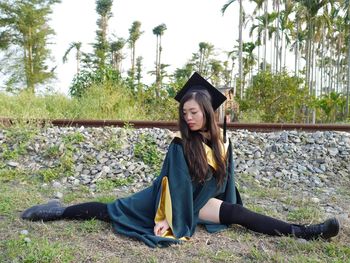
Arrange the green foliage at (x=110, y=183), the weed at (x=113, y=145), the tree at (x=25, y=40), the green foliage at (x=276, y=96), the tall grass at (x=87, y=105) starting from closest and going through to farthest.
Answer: the green foliage at (x=110, y=183), the weed at (x=113, y=145), the tall grass at (x=87, y=105), the green foliage at (x=276, y=96), the tree at (x=25, y=40)

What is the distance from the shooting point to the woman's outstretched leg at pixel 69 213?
11.2ft

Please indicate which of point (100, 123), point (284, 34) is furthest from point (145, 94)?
point (284, 34)

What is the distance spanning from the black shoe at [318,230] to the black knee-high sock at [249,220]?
12cm

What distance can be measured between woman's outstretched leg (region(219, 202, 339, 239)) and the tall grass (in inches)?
206

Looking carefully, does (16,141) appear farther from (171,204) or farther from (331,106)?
(331,106)

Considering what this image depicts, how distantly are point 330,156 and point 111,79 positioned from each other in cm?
716

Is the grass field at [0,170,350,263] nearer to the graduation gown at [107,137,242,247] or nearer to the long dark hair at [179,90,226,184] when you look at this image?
the graduation gown at [107,137,242,247]

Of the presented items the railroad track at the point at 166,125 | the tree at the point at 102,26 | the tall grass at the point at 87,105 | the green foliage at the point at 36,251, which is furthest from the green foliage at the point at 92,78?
the tree at the point at 102,26

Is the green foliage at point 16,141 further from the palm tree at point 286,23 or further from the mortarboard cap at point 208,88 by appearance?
the palm tree at point 286,23

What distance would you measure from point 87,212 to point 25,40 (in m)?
25.9

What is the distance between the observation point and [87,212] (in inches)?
136

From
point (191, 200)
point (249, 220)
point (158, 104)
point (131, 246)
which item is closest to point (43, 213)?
point (131, 246)

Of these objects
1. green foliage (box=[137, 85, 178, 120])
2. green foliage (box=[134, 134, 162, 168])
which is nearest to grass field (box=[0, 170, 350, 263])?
green foliage (box=[134, 134, 162, 168])

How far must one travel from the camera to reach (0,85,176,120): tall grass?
840 centimetres
